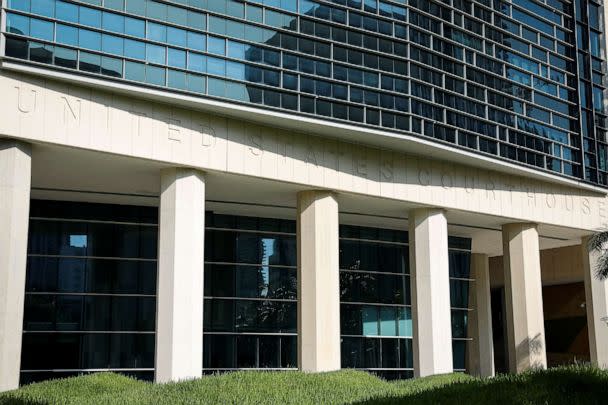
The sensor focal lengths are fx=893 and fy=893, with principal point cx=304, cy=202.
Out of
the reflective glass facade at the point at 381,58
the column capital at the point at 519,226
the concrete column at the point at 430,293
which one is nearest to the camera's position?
the reflective glass facade at the point at 381,58

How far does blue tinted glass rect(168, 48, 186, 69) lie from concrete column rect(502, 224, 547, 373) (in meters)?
20.5

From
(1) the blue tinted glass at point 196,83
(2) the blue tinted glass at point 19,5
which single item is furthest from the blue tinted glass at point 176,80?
(2) the blue tinted glass at point 19,5

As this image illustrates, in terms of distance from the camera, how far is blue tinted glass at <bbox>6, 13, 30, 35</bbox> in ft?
90.0

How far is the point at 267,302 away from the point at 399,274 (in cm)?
873

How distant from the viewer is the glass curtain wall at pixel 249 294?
38.5 meters

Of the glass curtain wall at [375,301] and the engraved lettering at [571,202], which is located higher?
the engraved lettering at [571,202]

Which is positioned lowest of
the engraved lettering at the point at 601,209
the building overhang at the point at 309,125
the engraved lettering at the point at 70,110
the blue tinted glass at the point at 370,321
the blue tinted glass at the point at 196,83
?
the blue tinted glass at the point at 370,321

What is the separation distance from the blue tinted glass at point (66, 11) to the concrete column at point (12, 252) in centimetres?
433

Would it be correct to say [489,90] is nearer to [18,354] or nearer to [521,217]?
[521,217]

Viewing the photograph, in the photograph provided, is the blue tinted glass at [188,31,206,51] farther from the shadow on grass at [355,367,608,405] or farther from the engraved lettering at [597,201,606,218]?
the engraved lettering at [597,201,606,218]

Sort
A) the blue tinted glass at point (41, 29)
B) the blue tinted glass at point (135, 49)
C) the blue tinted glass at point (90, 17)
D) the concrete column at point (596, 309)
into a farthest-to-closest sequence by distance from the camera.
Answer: the concrete column at point (596, 309) < the blue tinted glass at point (135, 49) < the blue tinted glass at point (90, 17) < the blue tinted glass at point (41, 29)

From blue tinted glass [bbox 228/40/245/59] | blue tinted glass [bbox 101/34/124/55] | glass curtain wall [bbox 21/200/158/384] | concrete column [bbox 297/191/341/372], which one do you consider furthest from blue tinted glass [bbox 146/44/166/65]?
glass curtain wall [bbox 21/200/158/384]

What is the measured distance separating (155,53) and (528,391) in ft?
61.9

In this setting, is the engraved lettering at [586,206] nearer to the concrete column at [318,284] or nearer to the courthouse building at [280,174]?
the courthouse building at [280,174]
